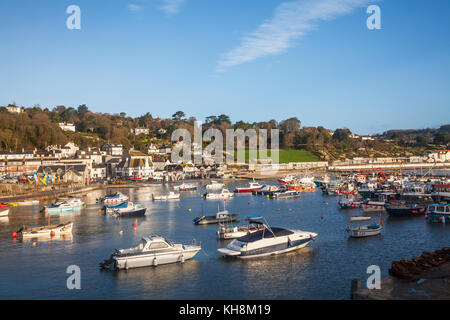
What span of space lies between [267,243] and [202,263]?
12.6 feet

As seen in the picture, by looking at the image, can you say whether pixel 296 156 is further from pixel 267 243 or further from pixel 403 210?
pixel 267 243

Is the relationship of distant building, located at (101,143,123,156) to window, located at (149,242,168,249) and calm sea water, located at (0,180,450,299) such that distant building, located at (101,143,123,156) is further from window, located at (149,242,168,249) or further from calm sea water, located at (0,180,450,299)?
window, located at (149,242,168,249)

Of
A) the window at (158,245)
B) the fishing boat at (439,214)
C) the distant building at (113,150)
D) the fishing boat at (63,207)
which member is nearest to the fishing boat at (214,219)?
the window at (158,245)

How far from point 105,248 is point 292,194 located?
35027 millimetres

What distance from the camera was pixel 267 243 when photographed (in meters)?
22.7

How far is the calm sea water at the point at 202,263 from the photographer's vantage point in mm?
17578

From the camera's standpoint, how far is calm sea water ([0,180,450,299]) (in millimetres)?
17578

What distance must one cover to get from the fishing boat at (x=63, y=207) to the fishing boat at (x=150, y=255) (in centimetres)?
2332

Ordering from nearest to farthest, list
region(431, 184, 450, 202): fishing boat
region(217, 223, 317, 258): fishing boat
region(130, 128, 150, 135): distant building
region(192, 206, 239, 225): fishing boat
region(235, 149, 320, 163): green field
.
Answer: region(217, 223, 317, 258): fishing boat
region(192, 206, 239, 225): fishing boat
region(431, 184, 450, 202): fishing boat
region(235, 149, 320, 163): green field
region(130, 128, 150, 135): distant building

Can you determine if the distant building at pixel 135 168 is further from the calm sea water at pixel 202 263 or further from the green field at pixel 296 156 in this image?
the calm sea water at pixel 202 263

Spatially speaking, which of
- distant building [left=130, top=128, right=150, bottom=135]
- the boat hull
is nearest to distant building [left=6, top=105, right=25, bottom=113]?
distant building [left=130, top=128, right=150, bottom=135]

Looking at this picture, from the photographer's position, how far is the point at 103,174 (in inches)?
3561

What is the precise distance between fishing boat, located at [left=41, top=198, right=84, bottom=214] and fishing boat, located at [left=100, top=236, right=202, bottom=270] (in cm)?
2332
